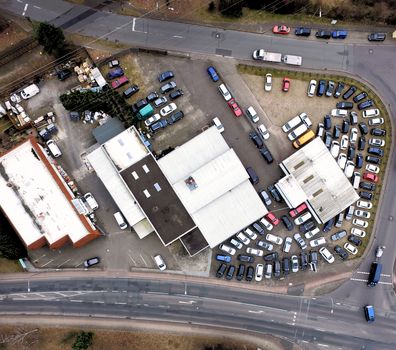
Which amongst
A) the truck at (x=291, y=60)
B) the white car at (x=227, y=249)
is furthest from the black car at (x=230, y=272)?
the truck at (x=291, y=60)

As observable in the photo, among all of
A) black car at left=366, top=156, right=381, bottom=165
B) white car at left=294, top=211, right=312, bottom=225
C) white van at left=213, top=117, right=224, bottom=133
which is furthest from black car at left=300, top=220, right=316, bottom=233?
white van at left=213, top=117, right=224, bottom=133

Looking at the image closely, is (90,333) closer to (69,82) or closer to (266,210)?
(266,210)

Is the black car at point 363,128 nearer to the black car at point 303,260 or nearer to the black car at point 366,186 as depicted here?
the black car at point 366,186

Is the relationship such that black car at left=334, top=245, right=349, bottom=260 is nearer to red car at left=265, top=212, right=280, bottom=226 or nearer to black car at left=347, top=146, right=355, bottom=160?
red car at left=265, top=212, right=280, bottom=226

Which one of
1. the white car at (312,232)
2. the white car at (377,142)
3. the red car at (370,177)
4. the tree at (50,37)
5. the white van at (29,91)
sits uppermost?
the tree at (50,37)

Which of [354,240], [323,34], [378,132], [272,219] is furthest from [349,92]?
[272,219]
